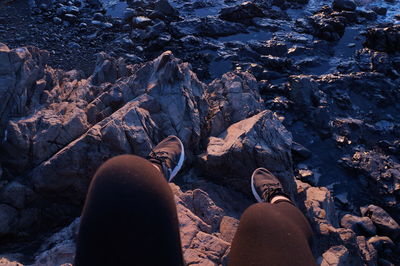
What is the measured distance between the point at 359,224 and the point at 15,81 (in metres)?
7.28

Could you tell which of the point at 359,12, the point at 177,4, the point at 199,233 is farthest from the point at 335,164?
the point at 177,4

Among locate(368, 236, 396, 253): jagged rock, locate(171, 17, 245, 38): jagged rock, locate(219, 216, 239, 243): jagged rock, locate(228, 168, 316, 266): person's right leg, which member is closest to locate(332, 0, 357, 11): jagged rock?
locate(171, 17, 245, 38): jagged rock

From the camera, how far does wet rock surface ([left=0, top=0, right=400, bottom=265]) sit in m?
5.06

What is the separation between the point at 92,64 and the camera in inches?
424

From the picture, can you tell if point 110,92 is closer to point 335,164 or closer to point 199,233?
point 199,233

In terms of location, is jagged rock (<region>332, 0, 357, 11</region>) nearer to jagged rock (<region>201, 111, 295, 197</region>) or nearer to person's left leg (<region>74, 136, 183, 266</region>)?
jagged rock (<region>201, 111, 295, 197</region>)

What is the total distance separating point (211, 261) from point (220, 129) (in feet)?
11.5

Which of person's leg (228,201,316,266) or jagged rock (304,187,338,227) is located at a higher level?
person's leg (228,201,316,266)

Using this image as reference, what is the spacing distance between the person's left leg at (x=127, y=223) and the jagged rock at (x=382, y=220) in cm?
573

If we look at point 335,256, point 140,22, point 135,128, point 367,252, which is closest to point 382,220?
point 367,252

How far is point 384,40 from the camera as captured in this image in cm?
1188

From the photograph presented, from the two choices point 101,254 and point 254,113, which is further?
point 254,113

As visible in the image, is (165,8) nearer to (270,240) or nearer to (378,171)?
(378,171)

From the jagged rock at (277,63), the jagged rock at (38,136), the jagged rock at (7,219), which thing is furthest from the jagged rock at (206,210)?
the jagged rock at (277,63)
